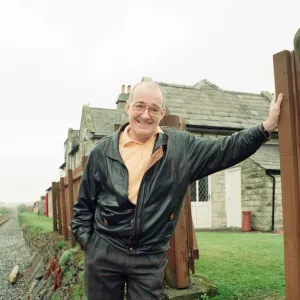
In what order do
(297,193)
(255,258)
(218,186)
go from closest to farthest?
1. (297,193)
2. (255,258)
3. (218,186)

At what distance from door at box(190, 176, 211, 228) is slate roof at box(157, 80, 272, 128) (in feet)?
7.44

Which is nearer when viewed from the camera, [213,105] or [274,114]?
[274,114]

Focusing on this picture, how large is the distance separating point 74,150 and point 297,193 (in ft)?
83.7

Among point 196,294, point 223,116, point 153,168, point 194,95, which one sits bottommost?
point 196,294

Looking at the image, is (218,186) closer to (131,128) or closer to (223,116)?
(223,116)

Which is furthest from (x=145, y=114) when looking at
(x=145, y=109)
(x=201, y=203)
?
(x=201, y=203)

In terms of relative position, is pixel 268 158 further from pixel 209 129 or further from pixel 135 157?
pixel 135 157

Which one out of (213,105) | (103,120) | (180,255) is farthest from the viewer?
(103,120)

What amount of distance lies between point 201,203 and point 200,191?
1.54ft

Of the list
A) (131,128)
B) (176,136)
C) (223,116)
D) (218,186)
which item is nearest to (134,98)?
(131,128)

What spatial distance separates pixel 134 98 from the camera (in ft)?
7.84

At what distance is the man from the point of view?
87.9 inches

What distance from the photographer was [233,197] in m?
12.9

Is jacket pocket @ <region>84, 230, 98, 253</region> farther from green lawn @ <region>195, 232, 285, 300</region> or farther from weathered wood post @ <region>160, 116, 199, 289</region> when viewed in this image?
green lawn @ <region>195, 232, 285, 300</region>
